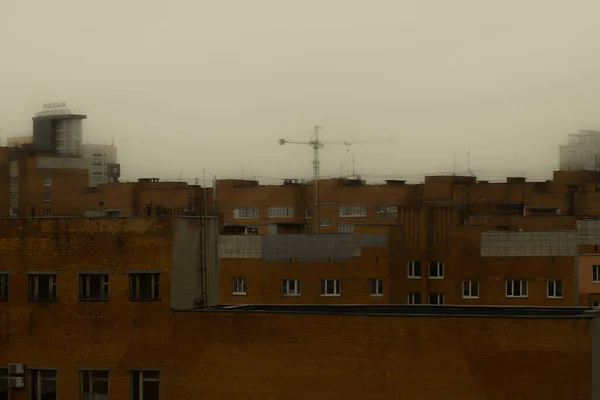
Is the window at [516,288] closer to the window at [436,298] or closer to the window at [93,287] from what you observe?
the window at [436,298]

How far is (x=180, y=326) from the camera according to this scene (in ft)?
100

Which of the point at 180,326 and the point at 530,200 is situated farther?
the point at 530,200

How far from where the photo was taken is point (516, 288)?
64250mm

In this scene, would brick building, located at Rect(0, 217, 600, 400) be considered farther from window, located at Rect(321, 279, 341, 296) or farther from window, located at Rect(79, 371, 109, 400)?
window, located at Rect(321, 279, 341, 296)

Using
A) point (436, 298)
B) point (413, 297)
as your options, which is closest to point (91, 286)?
point (413, 297)

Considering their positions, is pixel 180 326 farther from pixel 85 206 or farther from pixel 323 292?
pixel 85 206

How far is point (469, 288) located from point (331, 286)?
30.2ft

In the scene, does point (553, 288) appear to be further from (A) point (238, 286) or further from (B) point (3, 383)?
(B) point (3, 383)

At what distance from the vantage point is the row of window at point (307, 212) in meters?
104

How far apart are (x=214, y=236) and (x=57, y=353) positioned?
606cm

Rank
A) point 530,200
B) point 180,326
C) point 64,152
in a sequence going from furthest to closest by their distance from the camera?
point 64,152 < point 530,200 < point 180,326

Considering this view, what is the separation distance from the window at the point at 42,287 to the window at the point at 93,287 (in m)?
0.93

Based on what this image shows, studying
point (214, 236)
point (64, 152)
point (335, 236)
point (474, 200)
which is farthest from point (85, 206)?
point (214, 236)

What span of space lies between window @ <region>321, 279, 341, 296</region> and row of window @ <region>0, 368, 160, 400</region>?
111ft
